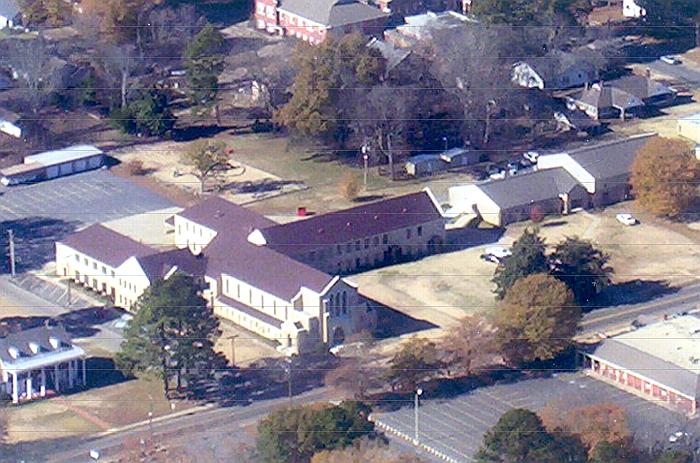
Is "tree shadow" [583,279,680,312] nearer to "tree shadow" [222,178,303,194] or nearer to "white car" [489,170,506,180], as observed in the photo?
"white car" [489,170,506,180]

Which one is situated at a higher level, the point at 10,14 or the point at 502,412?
the point at 10,14

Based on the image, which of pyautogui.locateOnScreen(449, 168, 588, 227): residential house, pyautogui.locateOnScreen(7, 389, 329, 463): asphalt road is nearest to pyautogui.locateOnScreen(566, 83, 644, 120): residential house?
pyautogui.locateOnScreen(449, 168, 588, 227): residential house

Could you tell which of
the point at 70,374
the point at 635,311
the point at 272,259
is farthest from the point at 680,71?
the point at 70,374

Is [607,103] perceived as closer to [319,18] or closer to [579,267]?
[319,18]

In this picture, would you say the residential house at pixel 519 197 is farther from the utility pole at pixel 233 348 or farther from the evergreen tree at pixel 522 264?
the utility pole at pixel 233 348

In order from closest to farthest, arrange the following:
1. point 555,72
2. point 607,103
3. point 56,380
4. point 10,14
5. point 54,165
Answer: point 56,380 → point 54,165 → point 607,103 → point 555,72 → point 10,14

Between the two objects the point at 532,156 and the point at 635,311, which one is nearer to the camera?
the point at 635,311

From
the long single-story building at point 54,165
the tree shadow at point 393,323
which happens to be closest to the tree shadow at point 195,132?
the long single-story building at point 54,165
